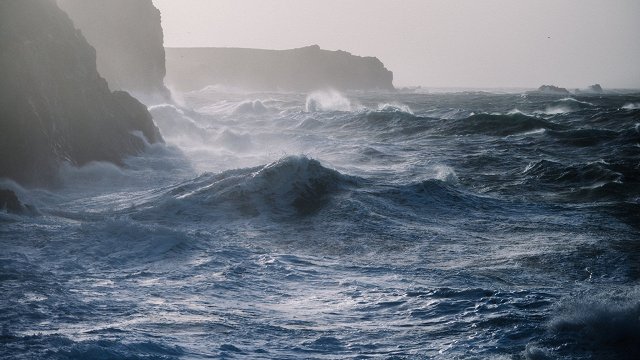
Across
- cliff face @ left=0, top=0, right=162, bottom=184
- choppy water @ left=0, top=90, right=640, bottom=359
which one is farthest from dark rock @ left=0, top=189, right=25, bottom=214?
cliff face @ left=0, top=0, right=162, bottom=184

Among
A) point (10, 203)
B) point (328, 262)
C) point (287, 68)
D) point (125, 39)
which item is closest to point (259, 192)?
point (328, 262)

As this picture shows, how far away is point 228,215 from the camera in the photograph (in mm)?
11367

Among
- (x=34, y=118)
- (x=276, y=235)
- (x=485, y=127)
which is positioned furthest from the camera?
(x=485, y=127)

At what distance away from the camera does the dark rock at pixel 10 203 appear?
9.99 m

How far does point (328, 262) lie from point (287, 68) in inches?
5421

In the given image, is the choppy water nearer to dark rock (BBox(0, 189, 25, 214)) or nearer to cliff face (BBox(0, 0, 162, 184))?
dark rock (BBox(0, 189, 25, 214))

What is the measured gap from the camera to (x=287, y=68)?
143250 mm

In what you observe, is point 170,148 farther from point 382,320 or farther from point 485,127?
point 382,320

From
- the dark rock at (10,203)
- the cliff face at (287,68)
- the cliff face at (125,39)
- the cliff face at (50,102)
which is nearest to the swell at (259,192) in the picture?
the dark rock at (10,203)

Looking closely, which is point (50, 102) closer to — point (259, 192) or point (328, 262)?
point (259, 192)

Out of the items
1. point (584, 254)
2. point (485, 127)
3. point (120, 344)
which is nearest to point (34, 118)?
point (120, 344)

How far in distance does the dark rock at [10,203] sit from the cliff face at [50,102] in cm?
183

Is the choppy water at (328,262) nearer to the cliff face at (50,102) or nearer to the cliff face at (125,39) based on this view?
the cliff face at (50,102)

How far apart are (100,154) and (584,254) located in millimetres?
11976
